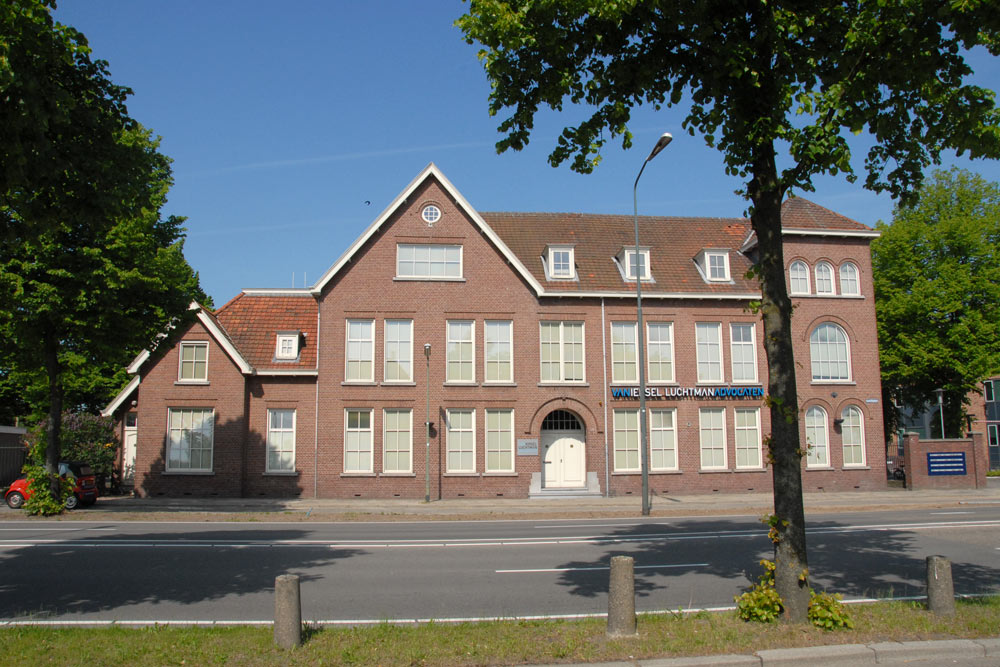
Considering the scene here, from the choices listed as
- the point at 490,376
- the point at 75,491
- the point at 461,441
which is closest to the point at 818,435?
the point at 490,376

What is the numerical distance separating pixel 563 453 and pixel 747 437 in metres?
7.64

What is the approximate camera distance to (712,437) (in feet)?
94.4

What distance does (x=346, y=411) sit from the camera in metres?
27.2

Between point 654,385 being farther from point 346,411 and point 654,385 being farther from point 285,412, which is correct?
point 285,412

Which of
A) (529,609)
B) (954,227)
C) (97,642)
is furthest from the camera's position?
(954,227)

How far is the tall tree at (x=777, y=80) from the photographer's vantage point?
737cm

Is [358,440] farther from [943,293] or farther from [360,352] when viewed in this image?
[943,293]

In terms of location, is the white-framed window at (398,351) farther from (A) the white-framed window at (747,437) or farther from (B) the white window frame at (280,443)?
(A) the white-framed window at (747,437)

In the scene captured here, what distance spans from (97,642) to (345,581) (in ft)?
13.9

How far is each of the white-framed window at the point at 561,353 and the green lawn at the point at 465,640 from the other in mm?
20106

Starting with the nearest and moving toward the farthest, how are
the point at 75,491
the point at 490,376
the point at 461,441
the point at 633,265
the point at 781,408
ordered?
1. the point at 781,408
2. the point at 75,491
3. the point at 461,441
4. the point at 490,376
5. the point at 633,265

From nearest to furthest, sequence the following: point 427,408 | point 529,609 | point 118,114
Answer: point 529,609 < point 118,114 < point 427,408

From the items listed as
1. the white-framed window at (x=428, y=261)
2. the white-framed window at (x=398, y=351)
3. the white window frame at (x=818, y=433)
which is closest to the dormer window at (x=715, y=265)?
the white window frame at (x=818, y=433)

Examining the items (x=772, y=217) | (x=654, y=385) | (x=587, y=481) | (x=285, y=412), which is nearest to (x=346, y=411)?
(x=285, y=412)
